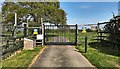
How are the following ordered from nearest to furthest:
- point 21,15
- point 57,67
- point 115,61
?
point 57,67, point 115,61, point 21,15

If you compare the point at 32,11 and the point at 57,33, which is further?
the point at 32,11

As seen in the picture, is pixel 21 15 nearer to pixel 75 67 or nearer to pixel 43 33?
pixel 43 33

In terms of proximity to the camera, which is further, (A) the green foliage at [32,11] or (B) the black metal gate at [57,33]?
(A) the green foliage at [32,11]

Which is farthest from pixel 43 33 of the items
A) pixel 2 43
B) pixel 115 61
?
pixel 115 61

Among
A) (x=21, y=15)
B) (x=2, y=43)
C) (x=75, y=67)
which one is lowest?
(x=75, y=67)

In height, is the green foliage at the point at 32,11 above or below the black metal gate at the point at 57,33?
above

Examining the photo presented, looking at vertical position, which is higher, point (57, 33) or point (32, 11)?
point (32, 11)

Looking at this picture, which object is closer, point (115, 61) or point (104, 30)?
point (115, 61)

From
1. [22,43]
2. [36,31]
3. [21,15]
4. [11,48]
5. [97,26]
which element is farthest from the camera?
[21,15]

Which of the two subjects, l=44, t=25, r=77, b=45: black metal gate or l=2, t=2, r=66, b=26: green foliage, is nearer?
l=44, t=25, r=77, b=45: black metal gate

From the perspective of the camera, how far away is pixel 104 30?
816 inches

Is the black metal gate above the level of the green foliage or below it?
below

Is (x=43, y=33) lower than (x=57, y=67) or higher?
higher

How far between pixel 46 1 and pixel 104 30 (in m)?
16.2
